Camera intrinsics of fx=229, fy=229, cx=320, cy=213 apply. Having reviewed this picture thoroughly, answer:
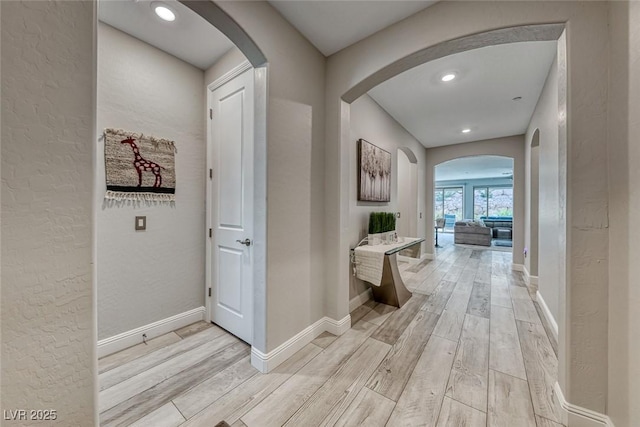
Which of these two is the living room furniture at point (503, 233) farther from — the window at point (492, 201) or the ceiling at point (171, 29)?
the ceiling at point (171, 29)

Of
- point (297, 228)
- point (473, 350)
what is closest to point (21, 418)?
point (297, 228)

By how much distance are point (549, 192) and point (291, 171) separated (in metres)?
2.72

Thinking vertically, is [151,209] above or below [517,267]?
above

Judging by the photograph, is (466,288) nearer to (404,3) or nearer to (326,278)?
(326,278)

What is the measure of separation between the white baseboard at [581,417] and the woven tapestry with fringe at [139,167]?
122 inches

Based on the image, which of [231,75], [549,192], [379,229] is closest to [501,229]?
[549,192]

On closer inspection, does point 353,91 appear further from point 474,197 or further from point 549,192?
point 474,197

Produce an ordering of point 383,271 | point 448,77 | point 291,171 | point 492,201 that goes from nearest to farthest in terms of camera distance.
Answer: point 291,171
point 448,77
point 383,271
point 492,201

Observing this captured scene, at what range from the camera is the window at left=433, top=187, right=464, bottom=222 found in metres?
12.3

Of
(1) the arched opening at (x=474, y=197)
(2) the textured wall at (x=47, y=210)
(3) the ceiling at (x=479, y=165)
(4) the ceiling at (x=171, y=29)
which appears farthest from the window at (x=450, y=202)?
(2) the textured wall at (x=47, y=210)

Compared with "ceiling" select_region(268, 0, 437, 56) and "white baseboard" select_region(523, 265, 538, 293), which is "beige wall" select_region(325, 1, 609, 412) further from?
"white baseboard" select_region(523, 265, 538, 293)

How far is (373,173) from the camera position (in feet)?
9.91

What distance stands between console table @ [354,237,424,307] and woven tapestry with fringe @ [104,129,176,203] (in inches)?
78.9

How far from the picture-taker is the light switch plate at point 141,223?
1951mm
